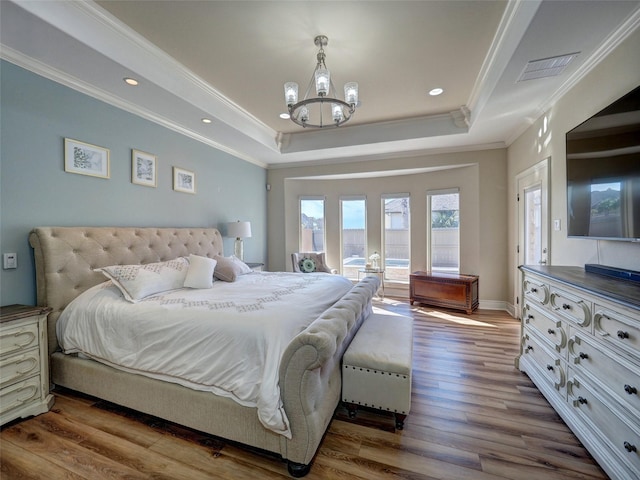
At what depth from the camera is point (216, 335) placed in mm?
1691

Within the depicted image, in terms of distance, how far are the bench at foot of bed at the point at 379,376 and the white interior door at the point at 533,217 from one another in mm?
2399

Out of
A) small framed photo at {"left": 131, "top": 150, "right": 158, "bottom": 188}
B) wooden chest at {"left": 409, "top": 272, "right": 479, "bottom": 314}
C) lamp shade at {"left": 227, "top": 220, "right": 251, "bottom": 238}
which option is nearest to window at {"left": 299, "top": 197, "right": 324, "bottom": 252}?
lamp shade at {"left": 227, "top": 220, "right": 251, "bottom": 238}

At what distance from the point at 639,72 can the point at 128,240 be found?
435cm

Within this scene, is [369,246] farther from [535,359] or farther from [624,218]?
[624,218]

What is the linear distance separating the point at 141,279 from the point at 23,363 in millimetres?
874

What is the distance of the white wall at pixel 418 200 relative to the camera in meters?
4.45

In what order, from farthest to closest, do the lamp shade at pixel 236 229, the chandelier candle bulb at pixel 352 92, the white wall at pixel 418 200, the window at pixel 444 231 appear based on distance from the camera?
1. the window at pixel 444 231
2. the white wall at pixel 418 200
3. the lamp shade at pixel 236 229
4. the chandelier candle bulb at pixel 352 92

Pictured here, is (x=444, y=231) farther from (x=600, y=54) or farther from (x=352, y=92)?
(x=352, y=92)

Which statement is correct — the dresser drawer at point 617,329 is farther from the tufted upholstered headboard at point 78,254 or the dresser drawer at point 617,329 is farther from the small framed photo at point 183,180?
the small framed photo at point 183,180

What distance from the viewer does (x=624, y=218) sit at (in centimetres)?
179

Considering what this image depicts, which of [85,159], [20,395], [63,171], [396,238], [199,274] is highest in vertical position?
[85,159]

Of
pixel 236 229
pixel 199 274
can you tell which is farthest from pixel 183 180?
pixel 199 274

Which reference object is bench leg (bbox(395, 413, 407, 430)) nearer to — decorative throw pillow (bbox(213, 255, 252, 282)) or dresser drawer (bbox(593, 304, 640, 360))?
dresser drawer (bbox(593, 304, 640, 360))

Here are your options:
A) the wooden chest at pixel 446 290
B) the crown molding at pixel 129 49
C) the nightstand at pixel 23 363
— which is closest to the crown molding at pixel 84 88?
the crown molding at pixel 129 49
